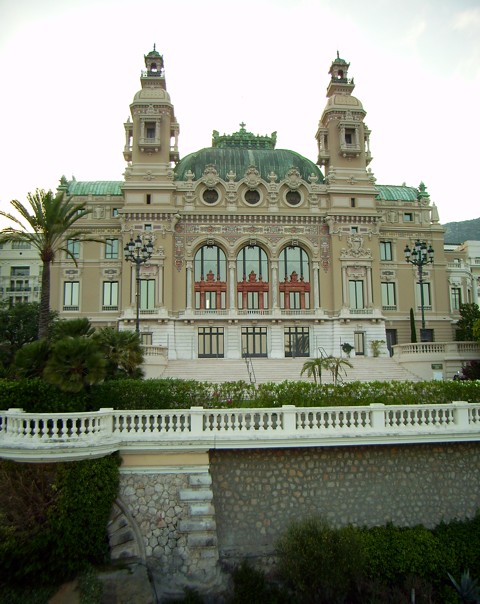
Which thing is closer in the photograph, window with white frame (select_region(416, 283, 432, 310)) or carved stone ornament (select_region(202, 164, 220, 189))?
carved stone ornament (select_region(202, 164, 220, 189))

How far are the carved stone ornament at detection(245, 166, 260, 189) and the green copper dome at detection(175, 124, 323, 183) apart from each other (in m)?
1.11

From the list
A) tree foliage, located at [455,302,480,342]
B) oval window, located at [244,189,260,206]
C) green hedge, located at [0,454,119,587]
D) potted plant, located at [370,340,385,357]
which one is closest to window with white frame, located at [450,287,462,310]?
tree foliage, located at [455,302,480,342]

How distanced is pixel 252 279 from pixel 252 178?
8.42m

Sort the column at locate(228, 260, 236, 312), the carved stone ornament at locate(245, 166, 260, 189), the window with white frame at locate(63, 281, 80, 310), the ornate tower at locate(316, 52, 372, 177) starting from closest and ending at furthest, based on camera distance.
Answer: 1. the column at locate(228, 260, 236, 312)
2. the window with white frame at locate(63, 281, 80, 310)
3. the carved stone ornament at locate(245, 166, 260, 189)
4. the ornate tower at locate(316, 52, 372, 177)

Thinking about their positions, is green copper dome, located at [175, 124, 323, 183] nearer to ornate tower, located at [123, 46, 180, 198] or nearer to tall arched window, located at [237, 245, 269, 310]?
ornate tower, located at [123, 46, 180, 198]

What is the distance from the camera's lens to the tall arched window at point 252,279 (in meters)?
44.7

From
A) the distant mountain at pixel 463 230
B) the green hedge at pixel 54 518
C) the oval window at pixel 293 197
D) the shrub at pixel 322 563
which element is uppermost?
the distant mountain at pixel 463 230

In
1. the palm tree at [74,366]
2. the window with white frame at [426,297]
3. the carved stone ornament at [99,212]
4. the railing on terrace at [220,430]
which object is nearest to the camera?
the railing on terrace at [220,430]

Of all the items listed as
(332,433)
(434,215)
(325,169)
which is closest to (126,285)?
(325,169)

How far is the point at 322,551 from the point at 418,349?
22844mm

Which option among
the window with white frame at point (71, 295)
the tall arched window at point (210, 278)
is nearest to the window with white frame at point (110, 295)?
the window with white frame at point (71, 295)

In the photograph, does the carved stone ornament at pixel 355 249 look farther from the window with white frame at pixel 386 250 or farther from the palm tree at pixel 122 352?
the palm tree at pixel 122 352

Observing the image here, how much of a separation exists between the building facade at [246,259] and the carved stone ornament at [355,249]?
0.27ft

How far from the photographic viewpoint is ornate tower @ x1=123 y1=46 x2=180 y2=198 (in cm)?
4453
